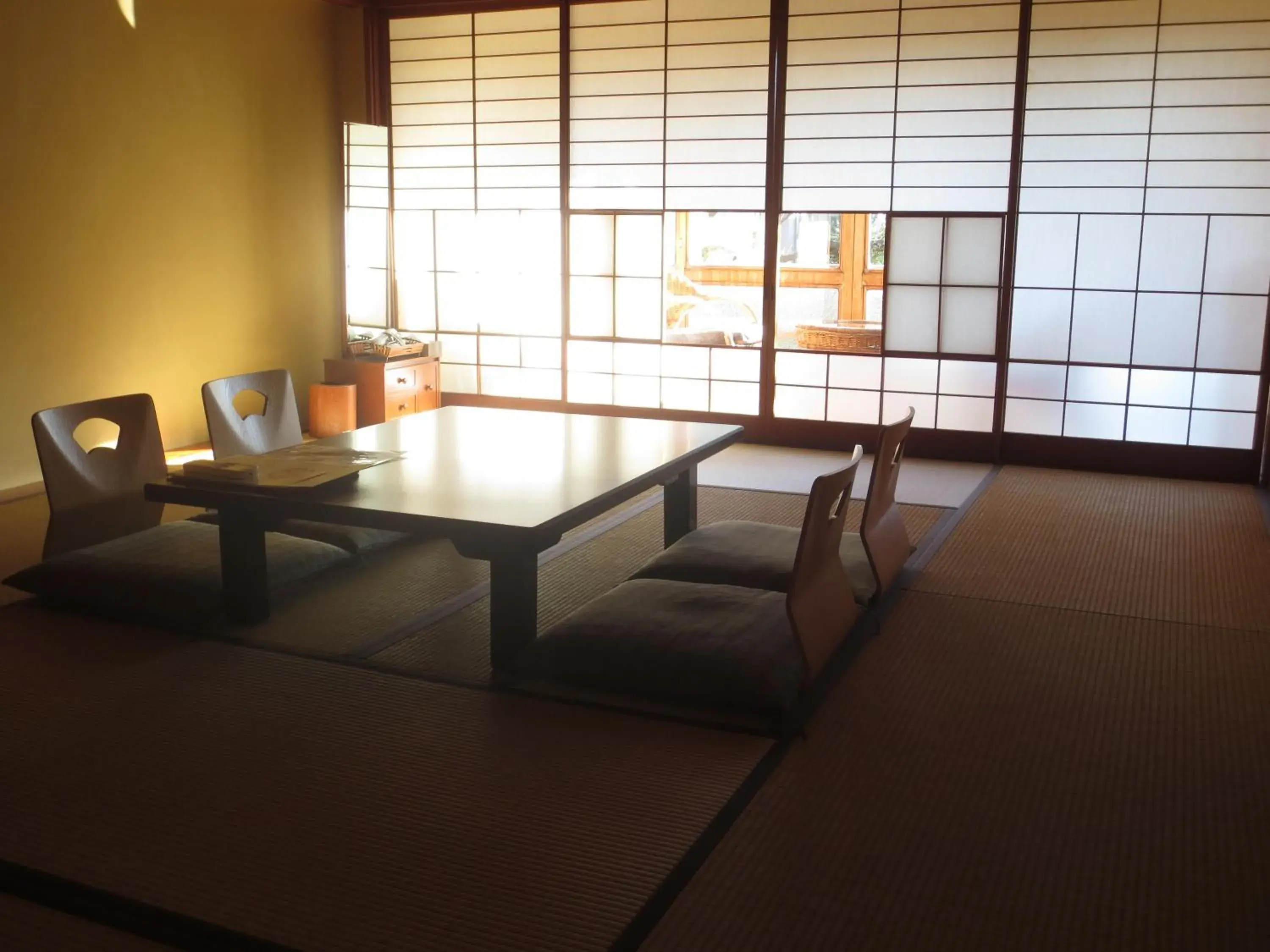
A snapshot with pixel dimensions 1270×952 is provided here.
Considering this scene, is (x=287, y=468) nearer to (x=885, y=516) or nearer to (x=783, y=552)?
(x=783, y=552)

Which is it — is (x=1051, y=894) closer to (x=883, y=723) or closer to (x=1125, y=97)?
(x=883, y=723)

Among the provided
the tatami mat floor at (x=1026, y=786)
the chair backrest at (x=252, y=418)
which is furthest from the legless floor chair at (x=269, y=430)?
the tatami mat floor at (x=1026, y=786)

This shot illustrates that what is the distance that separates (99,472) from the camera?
3.71 m

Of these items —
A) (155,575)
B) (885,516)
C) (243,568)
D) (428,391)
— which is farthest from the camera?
(428,391)

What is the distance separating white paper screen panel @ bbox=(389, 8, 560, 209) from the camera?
657 cm

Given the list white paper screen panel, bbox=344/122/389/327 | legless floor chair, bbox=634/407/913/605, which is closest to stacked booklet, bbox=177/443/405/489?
legless floor chair, bbox=634/407/913/605

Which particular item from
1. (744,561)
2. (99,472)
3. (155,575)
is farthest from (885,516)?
(99,472)

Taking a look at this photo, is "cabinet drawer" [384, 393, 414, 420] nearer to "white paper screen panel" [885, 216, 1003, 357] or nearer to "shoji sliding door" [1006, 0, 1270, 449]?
"white paper screen panel" [885, 216, 1003, 357]

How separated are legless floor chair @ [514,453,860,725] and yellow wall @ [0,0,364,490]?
3.42 m

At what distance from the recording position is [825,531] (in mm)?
2938

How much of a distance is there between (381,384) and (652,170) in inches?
74.5

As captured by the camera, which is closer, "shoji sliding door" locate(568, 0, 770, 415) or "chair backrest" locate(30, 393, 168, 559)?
"chair backrest" locate(30, 393, 168, 559)

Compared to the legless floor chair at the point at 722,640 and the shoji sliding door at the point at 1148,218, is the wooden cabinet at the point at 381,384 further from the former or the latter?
the legless floor chair at the point at 722,640

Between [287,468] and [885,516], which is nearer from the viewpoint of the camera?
[287,468]
